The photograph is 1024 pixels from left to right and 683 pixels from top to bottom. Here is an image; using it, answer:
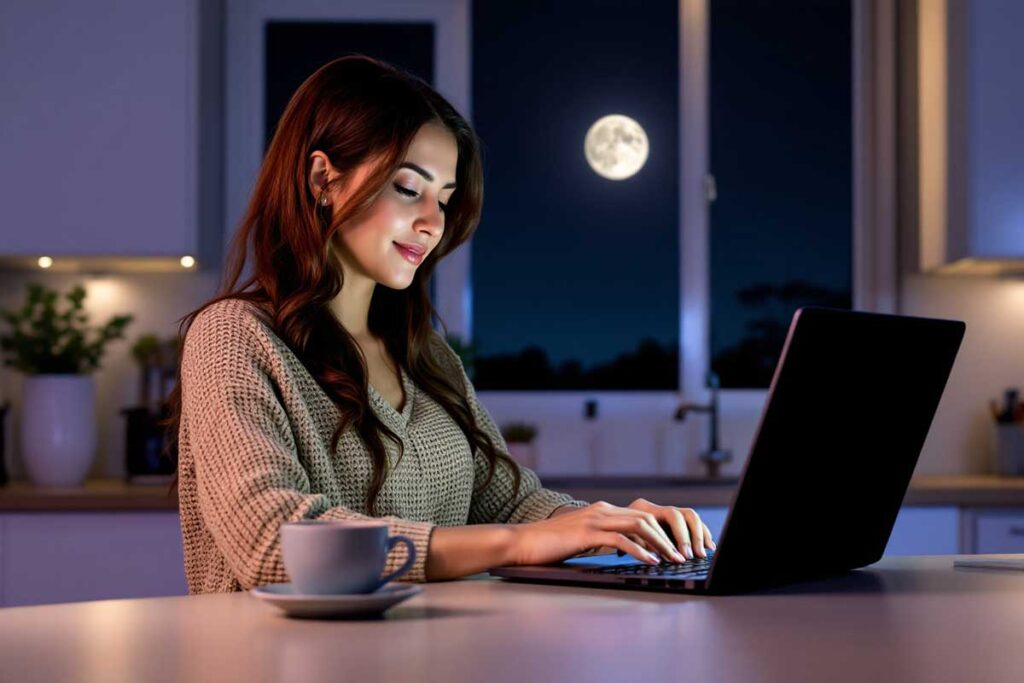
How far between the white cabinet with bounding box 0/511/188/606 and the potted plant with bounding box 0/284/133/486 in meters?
0.32

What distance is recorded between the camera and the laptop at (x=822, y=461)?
127 centimetres

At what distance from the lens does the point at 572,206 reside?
414 centimetres

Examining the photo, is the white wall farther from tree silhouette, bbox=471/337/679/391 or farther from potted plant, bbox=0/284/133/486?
tree silhouette, bbox=471/337/679/391

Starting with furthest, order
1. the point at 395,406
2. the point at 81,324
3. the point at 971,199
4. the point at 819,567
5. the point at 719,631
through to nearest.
Result: 1. the point at 81,324
2. the point at 971,199
3. the point at 395,406
4. the point at 819,567
5. the point at 719,631

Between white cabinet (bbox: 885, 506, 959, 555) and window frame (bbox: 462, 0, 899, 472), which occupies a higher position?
→ window frame (bbox: 462, 0, 899, 472)

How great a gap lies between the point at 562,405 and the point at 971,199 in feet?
4.31

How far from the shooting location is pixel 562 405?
4125 mm

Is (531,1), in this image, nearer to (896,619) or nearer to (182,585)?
(182,585)

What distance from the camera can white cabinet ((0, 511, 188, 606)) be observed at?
330cm

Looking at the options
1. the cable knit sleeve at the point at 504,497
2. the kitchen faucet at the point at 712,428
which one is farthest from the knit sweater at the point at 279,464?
the kitchen faucet at the point at 712,428

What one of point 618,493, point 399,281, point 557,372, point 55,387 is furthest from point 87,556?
point 399,281

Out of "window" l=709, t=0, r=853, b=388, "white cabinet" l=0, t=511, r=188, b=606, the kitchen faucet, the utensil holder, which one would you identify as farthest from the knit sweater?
the utensil holder

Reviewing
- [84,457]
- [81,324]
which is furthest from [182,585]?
[81,324]

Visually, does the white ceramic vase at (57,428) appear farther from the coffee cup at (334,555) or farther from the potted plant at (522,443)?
the coffee cup at (334,555)
